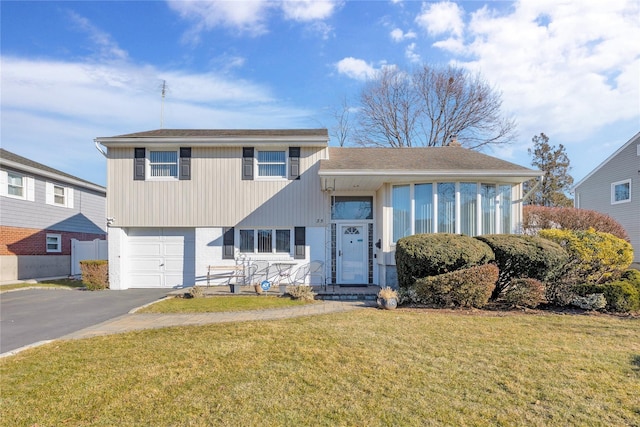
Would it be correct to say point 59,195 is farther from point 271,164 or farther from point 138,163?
point 271,164

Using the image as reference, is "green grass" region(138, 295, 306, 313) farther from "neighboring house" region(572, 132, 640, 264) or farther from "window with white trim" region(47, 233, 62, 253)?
"neighboring house" region(572, 132, 640, 264)

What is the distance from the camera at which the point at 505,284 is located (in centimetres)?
861

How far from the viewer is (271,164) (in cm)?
1227

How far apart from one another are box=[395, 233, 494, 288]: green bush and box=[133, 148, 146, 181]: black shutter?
31.1 feet

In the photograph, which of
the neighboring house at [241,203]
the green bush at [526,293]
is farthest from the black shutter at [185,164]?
the green bush at [526,293]

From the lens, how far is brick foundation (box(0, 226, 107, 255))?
14.3 m

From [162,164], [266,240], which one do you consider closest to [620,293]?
[266,240]

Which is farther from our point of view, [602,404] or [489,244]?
[489,244]

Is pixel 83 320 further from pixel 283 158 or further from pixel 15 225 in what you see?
pixel 15 225

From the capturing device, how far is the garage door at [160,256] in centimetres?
1248

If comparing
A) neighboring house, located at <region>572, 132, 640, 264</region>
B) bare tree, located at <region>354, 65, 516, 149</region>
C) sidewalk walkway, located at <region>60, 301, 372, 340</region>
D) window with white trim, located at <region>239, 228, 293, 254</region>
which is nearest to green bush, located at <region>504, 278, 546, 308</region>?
sidewalk walkway, located at <region>60, 301, 372, 340</region>

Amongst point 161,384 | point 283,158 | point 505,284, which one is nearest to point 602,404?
point 161,384

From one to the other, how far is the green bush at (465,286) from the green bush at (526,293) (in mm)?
551

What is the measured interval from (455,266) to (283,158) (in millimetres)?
6921
